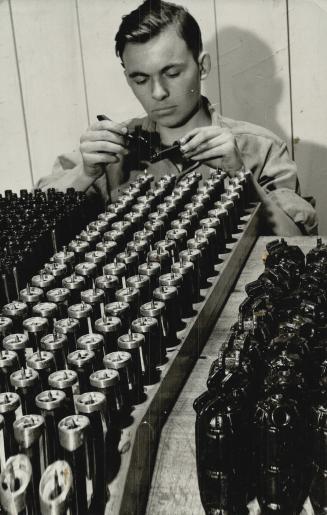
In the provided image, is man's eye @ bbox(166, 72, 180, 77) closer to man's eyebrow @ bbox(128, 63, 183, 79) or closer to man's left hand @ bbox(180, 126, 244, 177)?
man's eyebrow @ bbox(128, 63, 183, 79)

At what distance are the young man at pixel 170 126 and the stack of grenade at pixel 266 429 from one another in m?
1.24

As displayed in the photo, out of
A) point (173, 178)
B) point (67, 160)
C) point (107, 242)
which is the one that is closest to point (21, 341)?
point (107, 242)

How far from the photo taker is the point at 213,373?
1061mm

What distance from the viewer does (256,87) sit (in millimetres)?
3113

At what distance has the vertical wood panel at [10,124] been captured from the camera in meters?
3.20

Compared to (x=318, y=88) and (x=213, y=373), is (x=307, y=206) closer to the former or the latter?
(x=318, y=88)

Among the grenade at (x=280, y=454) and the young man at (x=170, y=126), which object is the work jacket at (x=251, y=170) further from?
the grenade at (x=280, y=454)

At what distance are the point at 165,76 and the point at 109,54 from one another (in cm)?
Answer: 79

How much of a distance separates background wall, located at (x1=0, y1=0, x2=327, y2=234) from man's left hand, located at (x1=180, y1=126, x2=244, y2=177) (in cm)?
99

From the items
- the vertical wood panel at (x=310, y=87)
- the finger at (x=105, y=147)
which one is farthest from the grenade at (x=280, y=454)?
the vertical wood panel at (x=310, y=87)

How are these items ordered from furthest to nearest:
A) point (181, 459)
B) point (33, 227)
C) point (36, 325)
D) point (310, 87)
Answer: point (310, 87)
point (33, 227)
point (36, 325)
point (181, 459)

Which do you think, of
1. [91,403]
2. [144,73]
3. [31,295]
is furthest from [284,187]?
[91,403]

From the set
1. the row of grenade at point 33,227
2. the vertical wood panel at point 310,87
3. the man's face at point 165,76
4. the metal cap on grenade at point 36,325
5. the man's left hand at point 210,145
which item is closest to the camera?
the metal cap on grenade at point 36,325

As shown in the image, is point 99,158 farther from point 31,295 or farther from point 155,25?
point 31,295
